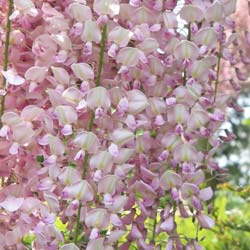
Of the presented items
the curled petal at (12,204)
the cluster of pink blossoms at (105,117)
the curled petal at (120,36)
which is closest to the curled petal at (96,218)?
the cluster of pink blossoms at (105,117)

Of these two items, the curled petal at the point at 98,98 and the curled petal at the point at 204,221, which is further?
the curled petal at the point at 204,221

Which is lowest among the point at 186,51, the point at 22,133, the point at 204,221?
the point at 204,221

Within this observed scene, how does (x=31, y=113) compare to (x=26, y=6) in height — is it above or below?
below

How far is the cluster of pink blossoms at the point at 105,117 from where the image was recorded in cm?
94

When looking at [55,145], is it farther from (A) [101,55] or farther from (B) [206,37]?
(B) [206,37]

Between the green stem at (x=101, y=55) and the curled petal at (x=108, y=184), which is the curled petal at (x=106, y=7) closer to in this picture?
the green stem at (x=101, y=55)

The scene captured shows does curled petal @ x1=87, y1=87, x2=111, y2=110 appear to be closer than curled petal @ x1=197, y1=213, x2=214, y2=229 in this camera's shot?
Yes

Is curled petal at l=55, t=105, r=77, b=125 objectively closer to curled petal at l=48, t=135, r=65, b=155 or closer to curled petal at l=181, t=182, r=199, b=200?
curled petal at l=48, t=135, r=65, b=155

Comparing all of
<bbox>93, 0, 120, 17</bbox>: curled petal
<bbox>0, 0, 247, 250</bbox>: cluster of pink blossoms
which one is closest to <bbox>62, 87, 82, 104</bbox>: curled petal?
<bbox>0, 0, 247, 250</bbox>: cluster of pink blossoms

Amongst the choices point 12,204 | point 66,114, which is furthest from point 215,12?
point 12,204

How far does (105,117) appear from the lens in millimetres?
952

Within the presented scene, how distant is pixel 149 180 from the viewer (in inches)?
39.2

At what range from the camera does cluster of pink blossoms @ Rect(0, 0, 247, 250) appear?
94 cm

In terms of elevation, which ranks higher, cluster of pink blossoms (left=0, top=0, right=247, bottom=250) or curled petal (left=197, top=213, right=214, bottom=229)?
cluster of pink blossoms (left=0, top=0, right=247, bottom=250)
